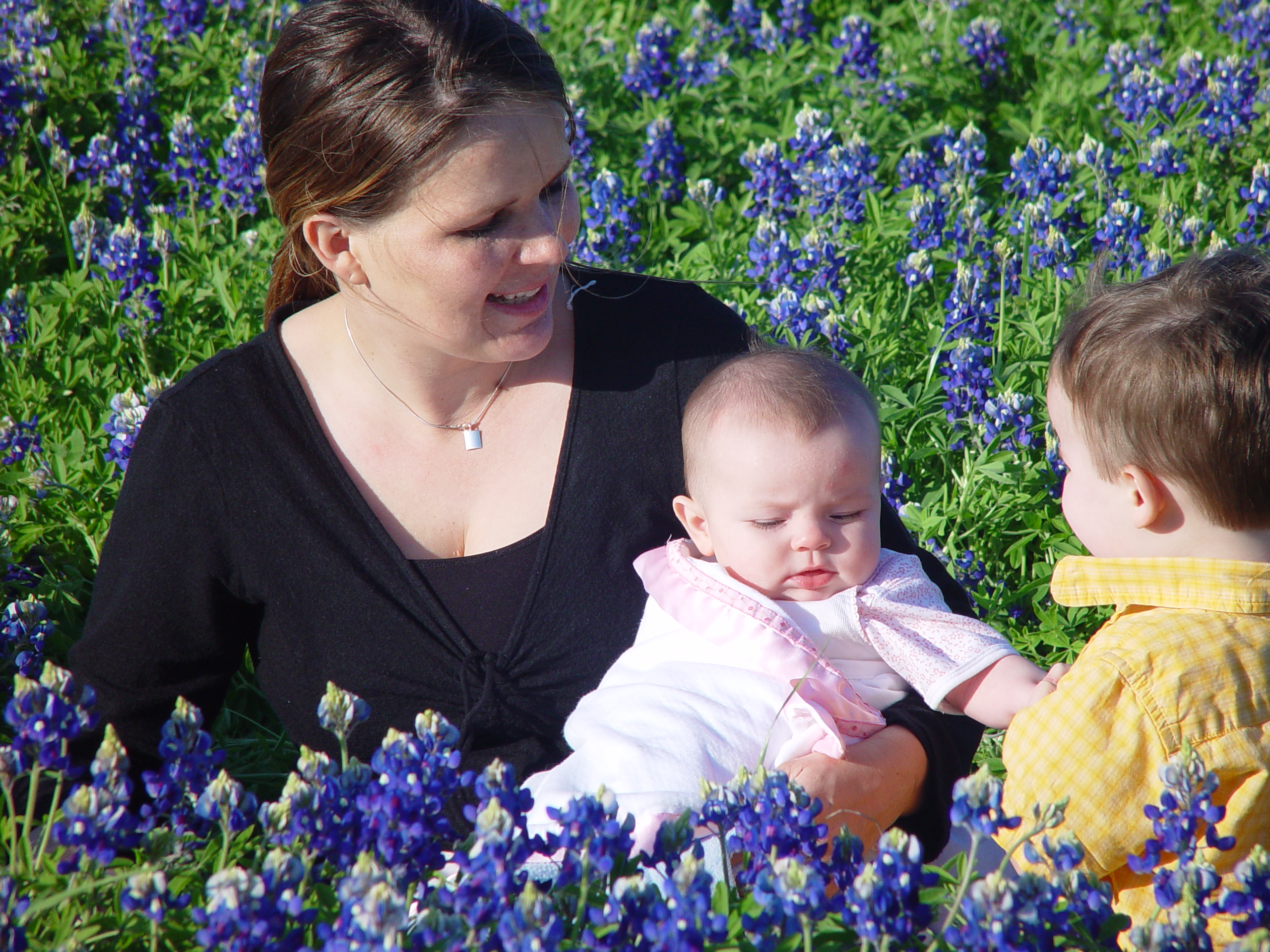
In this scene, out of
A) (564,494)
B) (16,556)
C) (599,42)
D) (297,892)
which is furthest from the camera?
(599,42)

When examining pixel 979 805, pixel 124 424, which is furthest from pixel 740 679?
pixel 124 424

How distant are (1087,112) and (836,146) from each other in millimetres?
1385

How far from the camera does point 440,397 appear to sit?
237 cm

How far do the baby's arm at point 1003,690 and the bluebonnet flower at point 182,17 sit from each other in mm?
4608

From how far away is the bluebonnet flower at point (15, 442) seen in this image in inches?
129

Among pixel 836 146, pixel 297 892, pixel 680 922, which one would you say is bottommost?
pixel 297 892

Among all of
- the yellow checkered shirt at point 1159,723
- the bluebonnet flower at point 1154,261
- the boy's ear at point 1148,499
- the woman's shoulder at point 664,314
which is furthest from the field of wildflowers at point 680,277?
the woman's shoulder at point 664,314

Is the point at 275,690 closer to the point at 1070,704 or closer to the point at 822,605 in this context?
the point at 822,605

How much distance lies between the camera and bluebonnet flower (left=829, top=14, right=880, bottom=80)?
15.9ft

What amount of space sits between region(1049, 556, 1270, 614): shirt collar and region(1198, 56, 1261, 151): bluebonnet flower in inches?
114

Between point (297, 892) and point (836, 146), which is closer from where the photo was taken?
point (297, 892)

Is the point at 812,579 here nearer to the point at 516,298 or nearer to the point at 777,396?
the point at 777,396

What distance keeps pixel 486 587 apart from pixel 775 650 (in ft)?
1.91

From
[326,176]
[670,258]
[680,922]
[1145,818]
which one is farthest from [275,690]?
[670,258]
